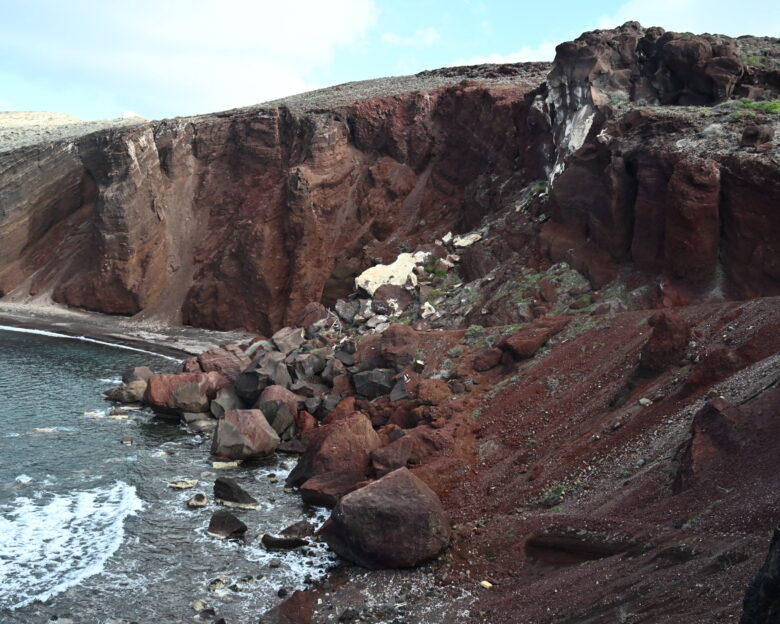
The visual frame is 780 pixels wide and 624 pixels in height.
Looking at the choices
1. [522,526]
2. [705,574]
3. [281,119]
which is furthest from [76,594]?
[281,119]

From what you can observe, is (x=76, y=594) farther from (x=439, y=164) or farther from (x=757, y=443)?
(x=439, y=164)

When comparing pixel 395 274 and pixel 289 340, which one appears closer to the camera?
pixel 289 340

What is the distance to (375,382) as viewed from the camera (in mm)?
24453

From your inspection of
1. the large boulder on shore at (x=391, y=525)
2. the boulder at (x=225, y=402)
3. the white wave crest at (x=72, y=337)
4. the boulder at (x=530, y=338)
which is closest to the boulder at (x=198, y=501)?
the large boulder on shore at (x=391, y=525)

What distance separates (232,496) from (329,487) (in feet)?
8.43

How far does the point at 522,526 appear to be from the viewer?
46.9 ft

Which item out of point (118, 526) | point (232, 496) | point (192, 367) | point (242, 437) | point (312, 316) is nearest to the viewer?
point (118, 526)

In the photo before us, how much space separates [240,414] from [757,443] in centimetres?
1584

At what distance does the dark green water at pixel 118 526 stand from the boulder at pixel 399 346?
210 inches

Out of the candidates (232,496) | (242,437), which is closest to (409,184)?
(242,437)

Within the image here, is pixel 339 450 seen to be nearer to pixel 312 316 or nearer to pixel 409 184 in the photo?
pixel 312 316

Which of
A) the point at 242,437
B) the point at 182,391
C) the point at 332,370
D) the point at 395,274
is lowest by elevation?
the point at 242,437

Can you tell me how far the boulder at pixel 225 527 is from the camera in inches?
647

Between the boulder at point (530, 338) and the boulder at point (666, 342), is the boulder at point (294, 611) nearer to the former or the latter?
the boulder at point (666, 342)
